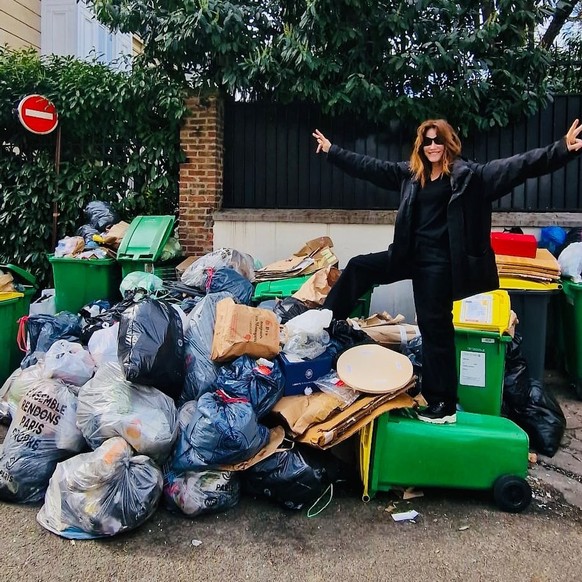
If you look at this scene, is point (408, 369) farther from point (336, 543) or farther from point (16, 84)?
point (16, 84)

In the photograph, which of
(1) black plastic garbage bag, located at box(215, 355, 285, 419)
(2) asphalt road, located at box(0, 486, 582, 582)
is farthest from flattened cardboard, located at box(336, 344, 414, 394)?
(2) asphalt road, located at box(0, 486, 582, 582)

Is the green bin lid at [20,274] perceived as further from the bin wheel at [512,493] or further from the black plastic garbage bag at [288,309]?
the bin wheel at [512,493]

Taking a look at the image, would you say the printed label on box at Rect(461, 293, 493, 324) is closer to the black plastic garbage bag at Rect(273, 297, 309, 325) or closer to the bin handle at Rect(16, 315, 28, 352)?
the black plastic garbage bag at Rect(273, 297, 309, 325)

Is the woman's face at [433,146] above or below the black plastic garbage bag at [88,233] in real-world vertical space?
above

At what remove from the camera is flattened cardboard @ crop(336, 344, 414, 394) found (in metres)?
3.14

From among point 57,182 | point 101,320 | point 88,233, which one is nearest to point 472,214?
point 101,320

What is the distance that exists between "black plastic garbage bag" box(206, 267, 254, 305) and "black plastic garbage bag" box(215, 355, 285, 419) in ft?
4.81

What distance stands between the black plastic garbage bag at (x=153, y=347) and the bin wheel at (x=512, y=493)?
183cm

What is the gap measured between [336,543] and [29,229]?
525 centimetres

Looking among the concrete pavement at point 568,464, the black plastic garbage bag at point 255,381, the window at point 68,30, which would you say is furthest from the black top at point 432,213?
the window at point 68,30

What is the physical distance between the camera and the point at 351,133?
6.06 m

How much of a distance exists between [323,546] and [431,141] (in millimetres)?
2227

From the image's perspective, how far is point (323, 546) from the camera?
2795 mm

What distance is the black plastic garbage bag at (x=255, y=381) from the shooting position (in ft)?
10.7
